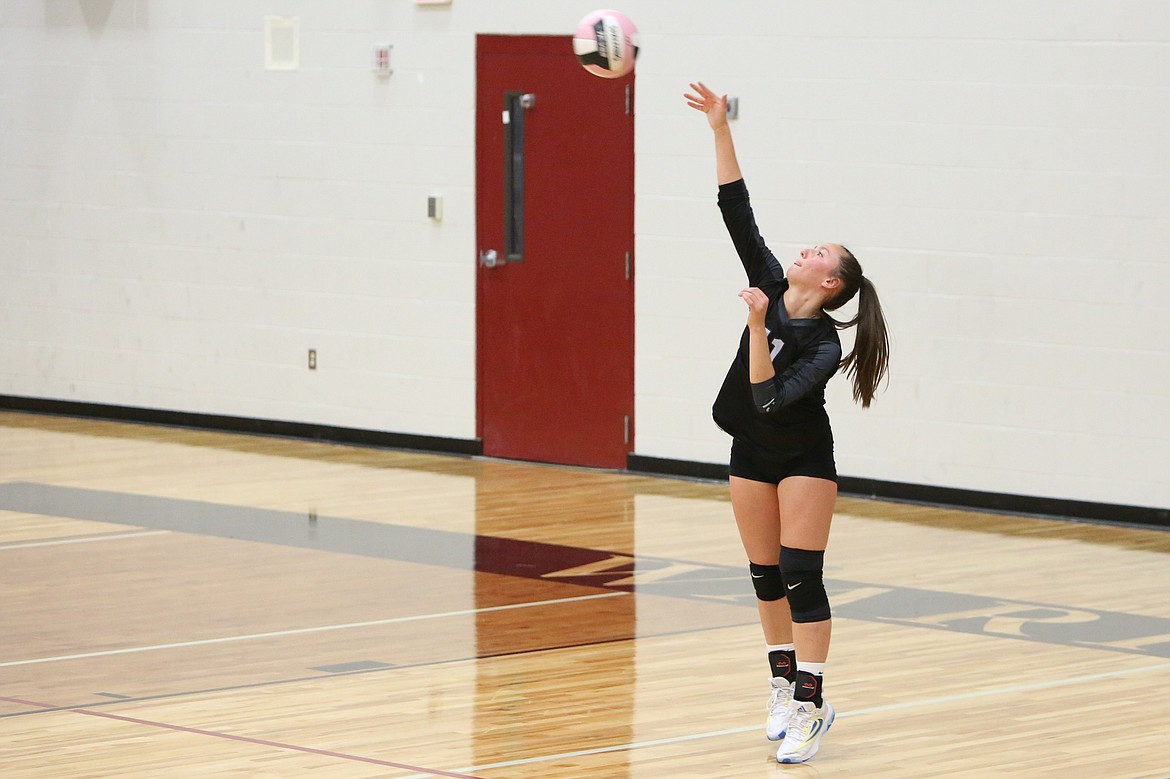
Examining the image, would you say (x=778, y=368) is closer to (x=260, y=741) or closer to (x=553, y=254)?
(x=260, y=741)

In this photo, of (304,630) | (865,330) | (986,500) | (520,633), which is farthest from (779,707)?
(986,500)

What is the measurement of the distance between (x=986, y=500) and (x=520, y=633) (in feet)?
12.5

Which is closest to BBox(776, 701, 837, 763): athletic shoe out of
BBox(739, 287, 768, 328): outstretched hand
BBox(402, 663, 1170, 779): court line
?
BBox(402, 663, 1170, 779): court line

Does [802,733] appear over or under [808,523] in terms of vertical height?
under

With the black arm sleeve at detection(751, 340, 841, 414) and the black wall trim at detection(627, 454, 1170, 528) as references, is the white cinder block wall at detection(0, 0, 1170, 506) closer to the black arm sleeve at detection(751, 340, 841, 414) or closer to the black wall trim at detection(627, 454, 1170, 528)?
the black wall trim at detection(627, 454, 1170, 528)

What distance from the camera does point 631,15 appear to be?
1183 centimetres

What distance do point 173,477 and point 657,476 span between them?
2.76 m

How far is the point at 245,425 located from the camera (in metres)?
13.7

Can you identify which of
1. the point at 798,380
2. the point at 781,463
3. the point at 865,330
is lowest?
the point at 781,463

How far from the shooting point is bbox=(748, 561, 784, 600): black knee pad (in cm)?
589

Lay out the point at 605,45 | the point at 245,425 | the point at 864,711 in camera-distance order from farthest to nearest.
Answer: the point at 245,425 < the point at 605,45 < the point at 864,711

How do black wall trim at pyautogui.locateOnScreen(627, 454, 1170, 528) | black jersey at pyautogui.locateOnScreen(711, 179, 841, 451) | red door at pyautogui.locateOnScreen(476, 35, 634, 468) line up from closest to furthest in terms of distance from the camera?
black jersey at pyautogui.locateOnScreen(711, 179, 841, 451)
black wall trim at pyautogui.locateOnScreen(627, 454, 1170, 528)
red door at pyautogui.locateOnScreen(476, 35, 634, 468)

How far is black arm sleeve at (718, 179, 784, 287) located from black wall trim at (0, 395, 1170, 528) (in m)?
4.82

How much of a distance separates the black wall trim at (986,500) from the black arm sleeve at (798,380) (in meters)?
4.88
